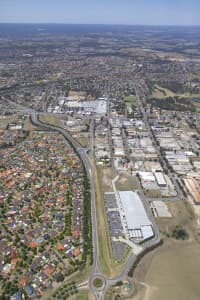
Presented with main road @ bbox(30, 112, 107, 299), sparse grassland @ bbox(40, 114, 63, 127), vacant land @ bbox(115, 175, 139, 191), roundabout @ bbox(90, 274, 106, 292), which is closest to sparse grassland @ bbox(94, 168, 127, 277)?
main road @ bbox(30, 112, 107, 299)

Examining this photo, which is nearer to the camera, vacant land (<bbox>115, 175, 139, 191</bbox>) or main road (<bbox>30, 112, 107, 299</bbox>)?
main road (<bbox>30, 112, 107, 299</bbox>)

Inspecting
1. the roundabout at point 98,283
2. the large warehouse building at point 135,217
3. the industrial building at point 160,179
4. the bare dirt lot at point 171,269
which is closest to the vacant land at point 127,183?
the large warehouse building at point 135,217

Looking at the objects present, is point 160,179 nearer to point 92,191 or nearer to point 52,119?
point 92,191

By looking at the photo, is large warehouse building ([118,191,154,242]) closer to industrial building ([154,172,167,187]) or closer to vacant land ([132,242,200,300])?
vacant land ([132,242,200,300])

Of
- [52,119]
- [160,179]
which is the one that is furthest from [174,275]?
[52,119]

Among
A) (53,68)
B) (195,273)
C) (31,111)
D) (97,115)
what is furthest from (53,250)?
(53,68)

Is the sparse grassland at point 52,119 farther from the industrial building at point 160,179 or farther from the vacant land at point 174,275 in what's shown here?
the vacant land at point 174,275
